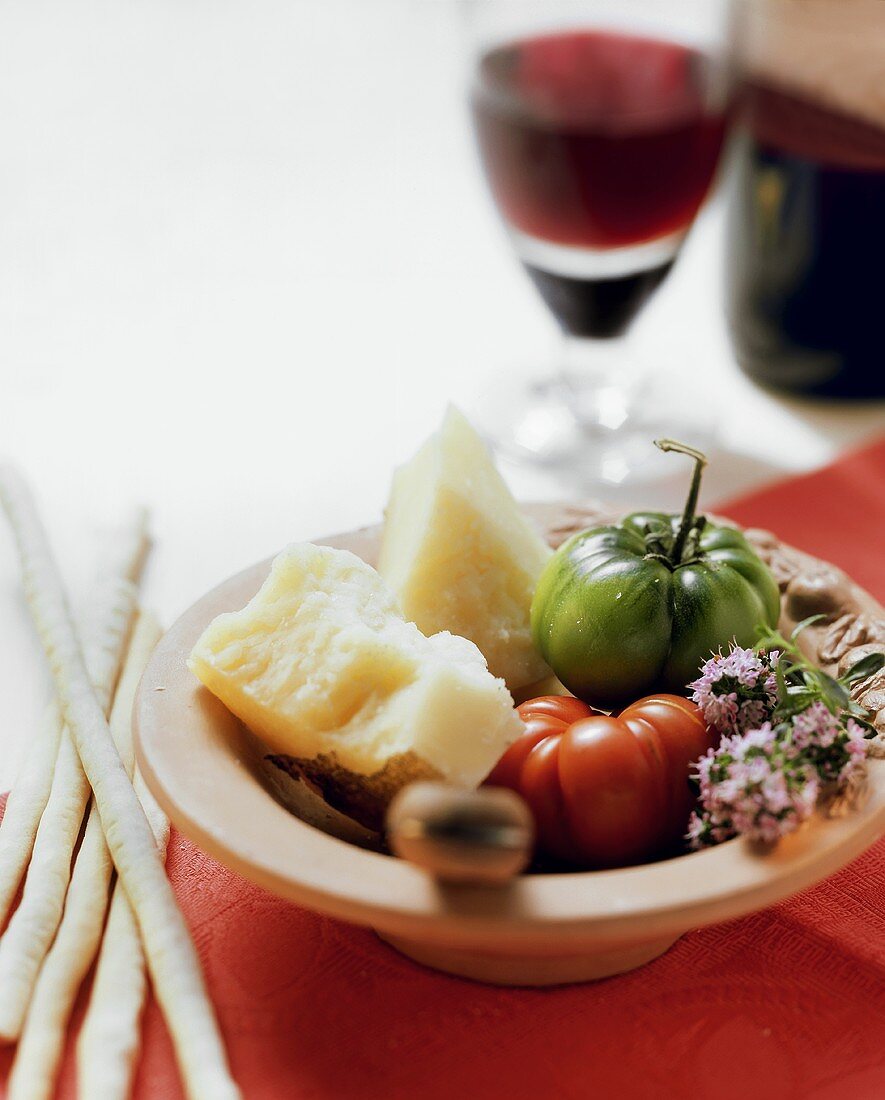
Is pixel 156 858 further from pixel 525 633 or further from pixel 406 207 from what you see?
pixel 406 207

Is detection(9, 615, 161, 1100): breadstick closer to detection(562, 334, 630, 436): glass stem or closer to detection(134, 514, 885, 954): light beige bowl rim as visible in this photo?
detection(134, 514, 885, 954): light beige bowl rim

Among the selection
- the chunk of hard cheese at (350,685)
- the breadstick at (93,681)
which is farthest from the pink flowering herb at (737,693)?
the breadstick at (93,681)

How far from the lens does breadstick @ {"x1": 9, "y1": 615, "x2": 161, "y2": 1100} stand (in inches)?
30.8

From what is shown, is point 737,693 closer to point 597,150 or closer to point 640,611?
point 640,611

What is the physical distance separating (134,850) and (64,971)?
99mm

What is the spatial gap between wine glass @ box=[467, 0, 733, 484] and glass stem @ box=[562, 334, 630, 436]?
0.26 ft

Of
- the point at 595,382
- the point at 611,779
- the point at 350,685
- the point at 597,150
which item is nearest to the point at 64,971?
the point at 350,685

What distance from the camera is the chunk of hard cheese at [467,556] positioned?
101 cm

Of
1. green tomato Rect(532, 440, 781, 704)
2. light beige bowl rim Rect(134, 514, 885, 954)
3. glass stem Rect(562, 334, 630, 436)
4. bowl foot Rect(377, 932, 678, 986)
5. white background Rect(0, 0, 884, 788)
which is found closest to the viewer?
light beige bowl rim Rect(134, 514, 885, 954)

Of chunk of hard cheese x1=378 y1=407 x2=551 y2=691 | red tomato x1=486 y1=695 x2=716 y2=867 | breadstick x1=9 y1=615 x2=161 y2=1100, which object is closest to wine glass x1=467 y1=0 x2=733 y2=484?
chunk of hard cheese x1=378 y1=407 x2=551 y2=691

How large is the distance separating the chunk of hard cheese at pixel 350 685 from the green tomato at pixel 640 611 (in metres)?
0.11

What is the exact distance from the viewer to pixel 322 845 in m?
0.78

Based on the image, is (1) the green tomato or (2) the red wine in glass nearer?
(1) the green tomato

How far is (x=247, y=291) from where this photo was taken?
200cm
